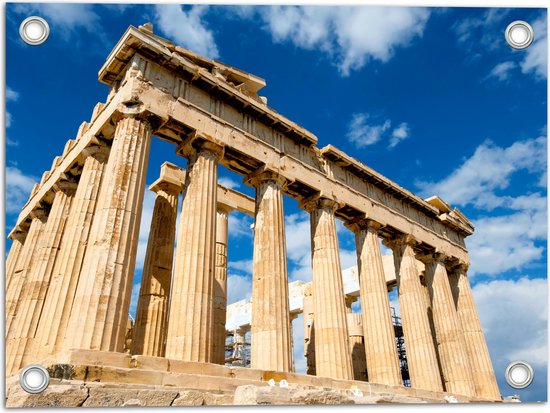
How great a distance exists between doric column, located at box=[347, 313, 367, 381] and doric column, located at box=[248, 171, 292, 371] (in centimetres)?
1256

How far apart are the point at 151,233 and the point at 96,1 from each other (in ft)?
38.5

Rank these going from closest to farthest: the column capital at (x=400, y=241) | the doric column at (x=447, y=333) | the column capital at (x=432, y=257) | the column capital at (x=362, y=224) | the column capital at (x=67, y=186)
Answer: the column capital at (x=67, y=186) → the column capital at (x=362, y=224) → the doric column at (x=447, y=333) → the column capital at (x=400, y=241) → the column capital at (x=432, y=257)

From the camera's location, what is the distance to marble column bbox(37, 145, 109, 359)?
45.1 feet

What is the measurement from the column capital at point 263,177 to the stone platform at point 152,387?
27.2ft

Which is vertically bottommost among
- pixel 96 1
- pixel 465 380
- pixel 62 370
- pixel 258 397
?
pixel 258 397

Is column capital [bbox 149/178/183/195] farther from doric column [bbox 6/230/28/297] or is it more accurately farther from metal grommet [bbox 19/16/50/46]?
metal grommet [bbox 19/16/50/46]

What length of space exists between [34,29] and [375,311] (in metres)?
17.9

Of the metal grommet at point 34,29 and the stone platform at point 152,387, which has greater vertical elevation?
the metal grommet at point 34,29

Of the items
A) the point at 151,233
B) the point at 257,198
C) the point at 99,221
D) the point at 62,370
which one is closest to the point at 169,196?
the point at 151,233

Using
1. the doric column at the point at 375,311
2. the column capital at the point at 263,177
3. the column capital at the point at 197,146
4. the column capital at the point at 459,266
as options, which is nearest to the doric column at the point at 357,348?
the column capital at the point at 459,266

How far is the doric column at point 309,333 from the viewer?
28188mm

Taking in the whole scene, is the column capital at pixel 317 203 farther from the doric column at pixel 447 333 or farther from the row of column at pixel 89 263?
the doric column at pixel 447 333

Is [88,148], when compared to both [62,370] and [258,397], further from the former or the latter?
[258,397]

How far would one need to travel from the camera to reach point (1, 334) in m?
7.42
